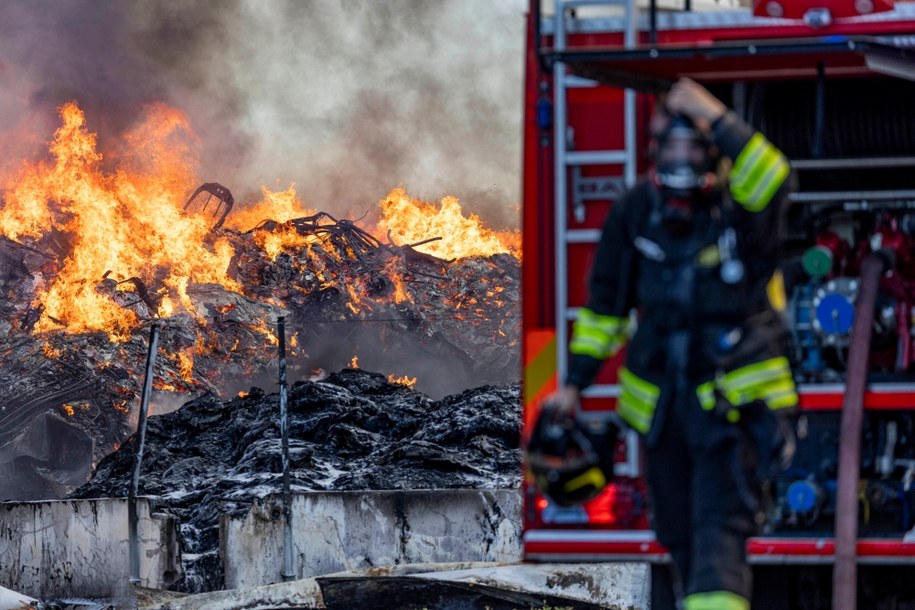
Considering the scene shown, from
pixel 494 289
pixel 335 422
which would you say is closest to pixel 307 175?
pixel 494 289

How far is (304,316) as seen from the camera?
1532 inches

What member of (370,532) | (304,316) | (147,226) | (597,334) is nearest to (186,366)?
(304,316)

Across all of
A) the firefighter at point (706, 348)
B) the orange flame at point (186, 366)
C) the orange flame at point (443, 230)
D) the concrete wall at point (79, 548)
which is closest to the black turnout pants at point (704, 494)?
the firefighter at point (706, 348)

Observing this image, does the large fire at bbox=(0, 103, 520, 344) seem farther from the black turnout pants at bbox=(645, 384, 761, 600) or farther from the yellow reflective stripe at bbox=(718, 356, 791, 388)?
the yellow reflective stripe at bbox=(718, 356, 791, 388)

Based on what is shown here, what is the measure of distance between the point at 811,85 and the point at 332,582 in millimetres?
5457

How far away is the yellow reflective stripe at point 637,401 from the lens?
4121 millimetres

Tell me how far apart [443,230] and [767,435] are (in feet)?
122

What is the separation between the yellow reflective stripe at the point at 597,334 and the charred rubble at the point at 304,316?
29.9 m

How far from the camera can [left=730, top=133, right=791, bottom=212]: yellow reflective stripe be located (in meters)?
4.02

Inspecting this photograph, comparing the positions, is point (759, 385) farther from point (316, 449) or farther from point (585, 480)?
point (316, 449)

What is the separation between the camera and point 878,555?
533 cm

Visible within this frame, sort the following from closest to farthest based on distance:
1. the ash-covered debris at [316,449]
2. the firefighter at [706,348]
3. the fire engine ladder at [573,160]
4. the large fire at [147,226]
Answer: the firefighter at [706,348] < the fire engine ladder at [573,160] < the ash-covered debris at [316,449] < the large fire at [147,226]

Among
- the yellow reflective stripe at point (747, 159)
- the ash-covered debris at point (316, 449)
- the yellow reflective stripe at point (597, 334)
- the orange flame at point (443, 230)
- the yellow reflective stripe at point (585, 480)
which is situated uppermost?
the orange flame at point (443, 230)

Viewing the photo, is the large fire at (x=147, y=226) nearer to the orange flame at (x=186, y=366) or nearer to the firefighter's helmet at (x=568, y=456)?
the orange flame at (x=186, y=366)
